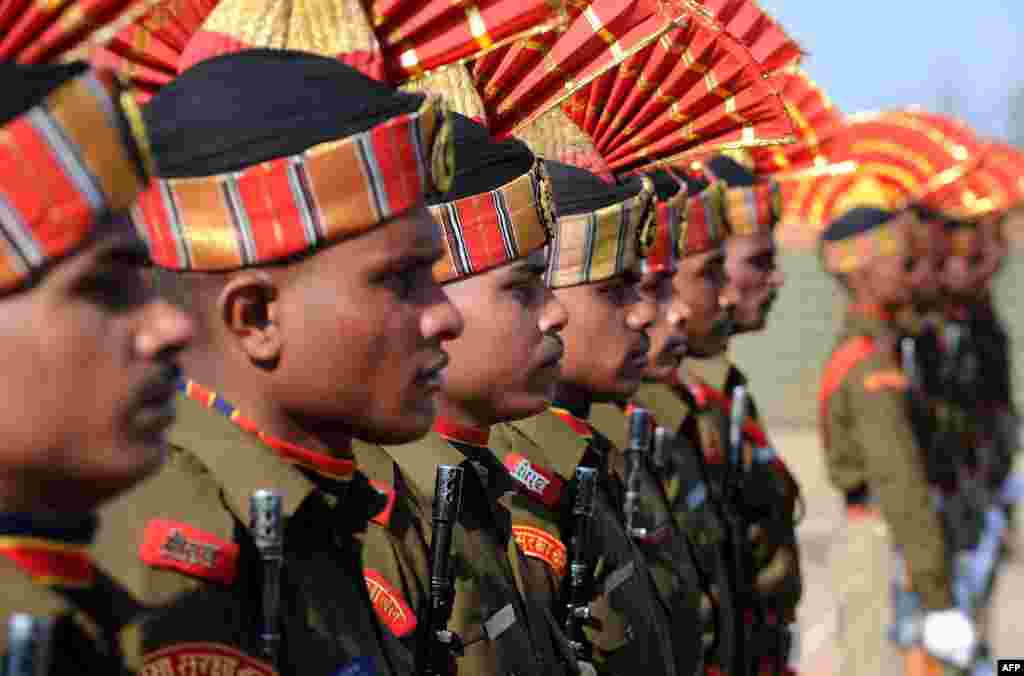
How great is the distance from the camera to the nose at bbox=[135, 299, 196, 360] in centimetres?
208

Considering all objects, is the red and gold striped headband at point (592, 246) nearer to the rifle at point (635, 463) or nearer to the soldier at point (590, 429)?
the soldier at point (590, 429)

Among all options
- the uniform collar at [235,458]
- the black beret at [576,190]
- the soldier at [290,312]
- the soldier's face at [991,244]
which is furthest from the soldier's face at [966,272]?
the uniform collar at [235,458]

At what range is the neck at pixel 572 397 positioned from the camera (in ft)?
15.5

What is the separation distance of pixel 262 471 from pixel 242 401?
117mm

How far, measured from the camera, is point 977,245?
13961 mm

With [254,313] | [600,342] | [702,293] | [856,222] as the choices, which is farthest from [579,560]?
[856,222]

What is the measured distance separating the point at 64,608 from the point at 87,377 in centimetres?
27

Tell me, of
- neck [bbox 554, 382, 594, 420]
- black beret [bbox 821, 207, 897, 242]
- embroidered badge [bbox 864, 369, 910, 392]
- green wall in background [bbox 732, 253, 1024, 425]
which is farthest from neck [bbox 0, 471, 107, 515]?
green wall in background [bbox 732, 253, 1024, 425]

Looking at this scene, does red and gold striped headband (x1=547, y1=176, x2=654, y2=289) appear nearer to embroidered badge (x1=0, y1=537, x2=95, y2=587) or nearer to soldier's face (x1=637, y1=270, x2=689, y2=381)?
soldier's face (x1=637, y1=270, x2=689, y2=381)

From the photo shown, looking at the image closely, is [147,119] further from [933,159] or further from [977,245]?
[977,245]

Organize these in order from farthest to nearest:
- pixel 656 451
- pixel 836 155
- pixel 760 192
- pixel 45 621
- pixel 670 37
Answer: pixel 836 155 < pixel 760 192 < pixel 656 451 < pixel 670 37 < pixel 45 621

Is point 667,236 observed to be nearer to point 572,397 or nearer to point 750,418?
point 572,397

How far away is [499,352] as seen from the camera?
149 inches

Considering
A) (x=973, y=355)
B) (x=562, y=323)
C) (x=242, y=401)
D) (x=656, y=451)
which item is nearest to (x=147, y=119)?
(x=242, y=401)
